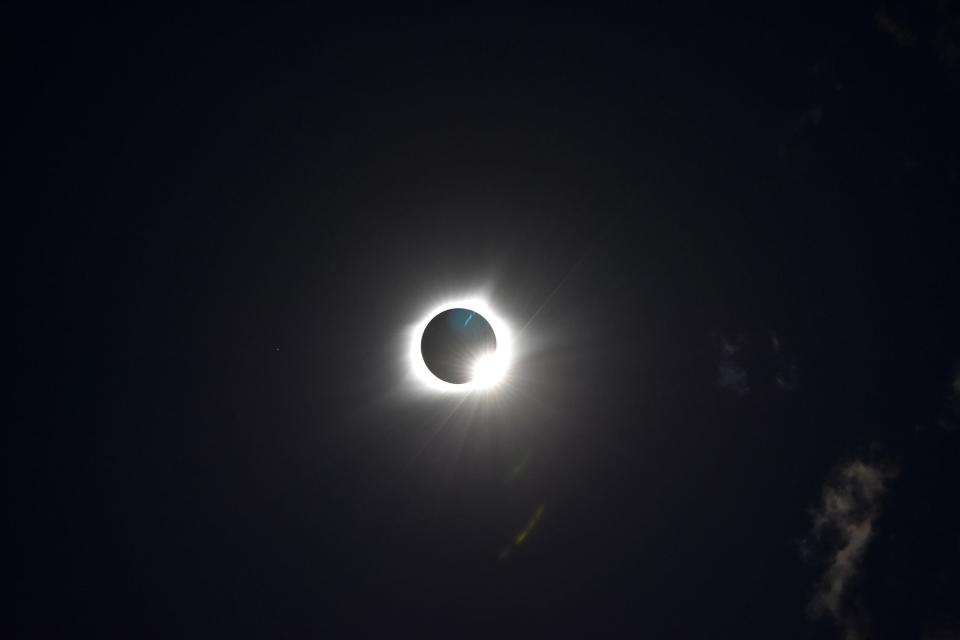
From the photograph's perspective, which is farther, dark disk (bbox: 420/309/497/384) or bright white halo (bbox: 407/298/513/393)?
bright white halo (bbox: 407/298/513/393)

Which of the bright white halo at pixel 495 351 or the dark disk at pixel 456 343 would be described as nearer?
the dark disk at pixel 456 343

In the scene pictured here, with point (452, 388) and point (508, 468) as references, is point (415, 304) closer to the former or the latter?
point (452, 388)

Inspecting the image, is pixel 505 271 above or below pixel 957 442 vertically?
below

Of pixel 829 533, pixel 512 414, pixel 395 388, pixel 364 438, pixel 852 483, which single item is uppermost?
pixel 852 483

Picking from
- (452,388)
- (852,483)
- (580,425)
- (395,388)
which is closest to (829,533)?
(852,483)

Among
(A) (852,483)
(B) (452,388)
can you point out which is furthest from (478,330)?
(A) (852,483)

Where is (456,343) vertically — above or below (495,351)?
below

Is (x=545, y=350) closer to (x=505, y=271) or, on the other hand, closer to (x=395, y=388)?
(x=505, y=271)

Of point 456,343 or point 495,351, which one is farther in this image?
point 495,351
